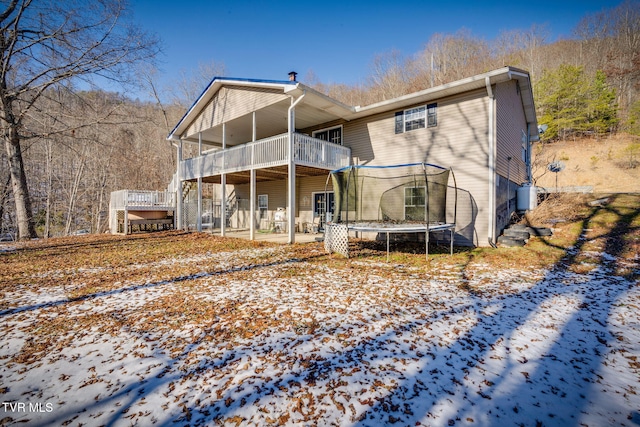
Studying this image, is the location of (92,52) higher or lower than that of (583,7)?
lower

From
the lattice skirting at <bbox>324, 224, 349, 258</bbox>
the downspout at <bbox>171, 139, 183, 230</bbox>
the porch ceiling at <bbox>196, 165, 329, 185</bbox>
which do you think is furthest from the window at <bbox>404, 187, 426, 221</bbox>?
the downspout at <bbox>171, 139, 183, 230</bbox>

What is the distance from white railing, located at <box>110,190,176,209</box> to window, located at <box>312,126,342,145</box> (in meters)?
9.14

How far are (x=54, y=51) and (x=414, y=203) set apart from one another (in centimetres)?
1457

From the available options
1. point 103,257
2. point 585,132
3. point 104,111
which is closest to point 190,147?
point 104,111

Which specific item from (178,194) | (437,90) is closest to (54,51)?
(178,194)

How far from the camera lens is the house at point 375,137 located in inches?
350

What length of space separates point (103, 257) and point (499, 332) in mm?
9858

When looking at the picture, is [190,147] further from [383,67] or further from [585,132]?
[585,132]

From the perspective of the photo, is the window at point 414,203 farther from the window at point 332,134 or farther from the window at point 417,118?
the window at point 332,134

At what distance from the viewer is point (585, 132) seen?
941 inches

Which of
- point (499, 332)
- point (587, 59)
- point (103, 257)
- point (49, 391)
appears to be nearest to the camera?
point (49, 391)

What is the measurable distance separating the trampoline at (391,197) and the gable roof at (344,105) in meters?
2.53

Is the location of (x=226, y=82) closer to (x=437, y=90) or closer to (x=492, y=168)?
(x=437, y=90)

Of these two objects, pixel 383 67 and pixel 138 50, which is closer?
pixel 138 50
